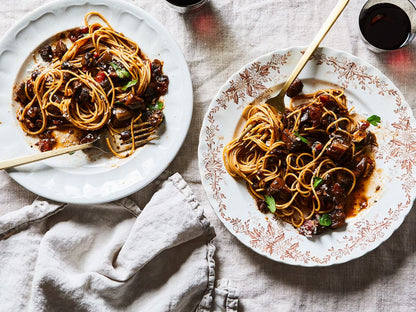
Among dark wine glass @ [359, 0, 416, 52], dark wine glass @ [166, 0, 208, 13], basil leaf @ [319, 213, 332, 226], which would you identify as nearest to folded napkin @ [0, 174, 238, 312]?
basil leaf @ [319, 213, 332, 226]

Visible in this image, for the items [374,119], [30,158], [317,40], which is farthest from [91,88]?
[374,119]

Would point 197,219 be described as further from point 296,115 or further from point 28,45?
point 28,45

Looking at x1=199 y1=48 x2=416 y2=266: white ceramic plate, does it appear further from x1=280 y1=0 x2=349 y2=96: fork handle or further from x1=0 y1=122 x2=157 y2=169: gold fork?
x1=0 y1=122 x2=157 y2=169: gold fork

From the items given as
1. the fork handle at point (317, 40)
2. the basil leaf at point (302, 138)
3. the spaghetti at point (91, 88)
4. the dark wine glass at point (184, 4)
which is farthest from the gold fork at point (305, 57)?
the dark wine glass at point (184, 4)

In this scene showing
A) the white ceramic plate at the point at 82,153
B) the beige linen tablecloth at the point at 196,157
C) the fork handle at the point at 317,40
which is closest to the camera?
the fork handle at the point at 317,40

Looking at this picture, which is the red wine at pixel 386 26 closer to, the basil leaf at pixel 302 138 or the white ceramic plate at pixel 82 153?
the basil leaf at pixel 302 138

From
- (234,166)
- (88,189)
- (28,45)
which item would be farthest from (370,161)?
(28,45)
